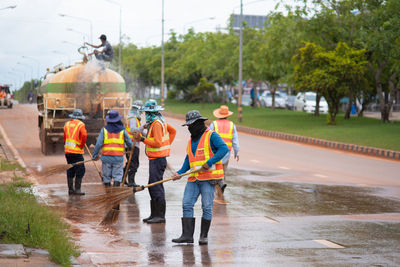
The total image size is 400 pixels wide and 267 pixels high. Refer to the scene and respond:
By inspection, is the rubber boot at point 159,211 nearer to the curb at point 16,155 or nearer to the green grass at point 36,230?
the green grass at point 36,230

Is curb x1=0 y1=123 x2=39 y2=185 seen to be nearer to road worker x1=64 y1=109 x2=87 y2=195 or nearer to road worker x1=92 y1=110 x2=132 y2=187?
road worker x1=64 y1=109 x2=87 y2=195

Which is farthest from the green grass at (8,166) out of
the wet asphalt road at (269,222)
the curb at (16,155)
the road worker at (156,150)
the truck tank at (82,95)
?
the road worker at (156,150)

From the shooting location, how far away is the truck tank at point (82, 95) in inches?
787

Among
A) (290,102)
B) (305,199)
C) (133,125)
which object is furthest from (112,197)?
(290,102)

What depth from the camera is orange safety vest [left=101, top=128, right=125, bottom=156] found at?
1099 centimetres

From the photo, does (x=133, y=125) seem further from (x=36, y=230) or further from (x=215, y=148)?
(x=36, y=230)

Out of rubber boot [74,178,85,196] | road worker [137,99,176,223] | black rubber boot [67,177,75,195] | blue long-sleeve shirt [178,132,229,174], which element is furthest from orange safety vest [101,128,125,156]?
blue long-sleeve shirt [178,132,229,174]

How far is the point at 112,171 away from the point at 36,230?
371cm

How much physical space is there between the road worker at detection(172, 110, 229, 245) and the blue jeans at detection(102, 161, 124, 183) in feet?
10.2

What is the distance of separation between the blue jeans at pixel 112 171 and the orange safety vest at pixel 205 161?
3121 mm

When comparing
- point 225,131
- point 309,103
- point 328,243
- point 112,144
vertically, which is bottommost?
point 328,243

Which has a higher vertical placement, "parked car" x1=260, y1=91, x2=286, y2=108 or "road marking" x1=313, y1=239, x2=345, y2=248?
"parked car" x1=260, y1=91, x2=286, y2=108

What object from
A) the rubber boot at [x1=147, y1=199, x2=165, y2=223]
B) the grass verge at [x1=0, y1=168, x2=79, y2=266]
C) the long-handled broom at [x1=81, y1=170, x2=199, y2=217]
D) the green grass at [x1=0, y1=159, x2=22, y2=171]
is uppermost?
the long-handled broom at [x1=81, y1=170, x2=199, y2=217]

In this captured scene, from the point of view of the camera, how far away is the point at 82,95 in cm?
2008
